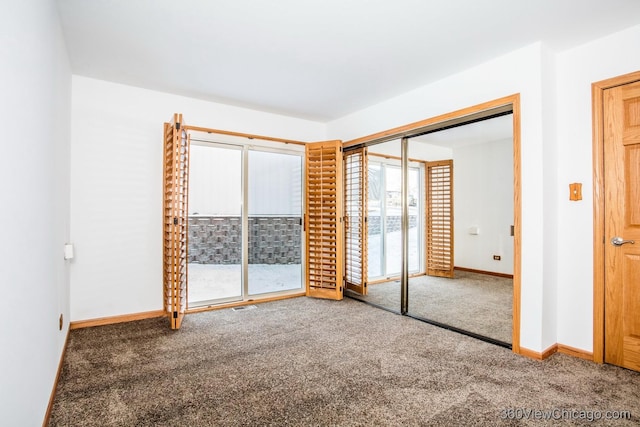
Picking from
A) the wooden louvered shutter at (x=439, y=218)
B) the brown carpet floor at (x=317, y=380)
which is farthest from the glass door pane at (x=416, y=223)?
the brown carpet floor at (x=317, y=380)

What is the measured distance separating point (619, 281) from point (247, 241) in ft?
11.5

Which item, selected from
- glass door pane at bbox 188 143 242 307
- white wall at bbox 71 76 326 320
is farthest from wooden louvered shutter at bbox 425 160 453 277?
white wall at bbox 71 76 326 320

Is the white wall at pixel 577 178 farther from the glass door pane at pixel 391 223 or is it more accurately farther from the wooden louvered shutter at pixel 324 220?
the glass door pane at pixel 391 223

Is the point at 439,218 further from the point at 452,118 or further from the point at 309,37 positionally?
the point at 309,37

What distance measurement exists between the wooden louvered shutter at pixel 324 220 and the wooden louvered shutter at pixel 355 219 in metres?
0.25

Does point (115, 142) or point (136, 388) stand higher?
point (115, 142)

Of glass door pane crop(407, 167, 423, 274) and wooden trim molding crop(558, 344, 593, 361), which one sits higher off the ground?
glass door pane crop(407, 167, 423, 274)

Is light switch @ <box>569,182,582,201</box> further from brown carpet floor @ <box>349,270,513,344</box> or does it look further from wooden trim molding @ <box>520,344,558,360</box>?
brown carpet floor @ <box>349,270,513,344</box>

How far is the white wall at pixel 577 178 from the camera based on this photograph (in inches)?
95.8

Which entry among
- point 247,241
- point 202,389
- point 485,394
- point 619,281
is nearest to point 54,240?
point 202,389

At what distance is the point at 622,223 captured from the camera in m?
2.32

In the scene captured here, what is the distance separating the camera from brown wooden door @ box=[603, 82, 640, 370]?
2262 millimetres

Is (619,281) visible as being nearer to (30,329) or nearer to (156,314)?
(30,329)

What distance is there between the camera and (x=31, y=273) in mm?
1440
